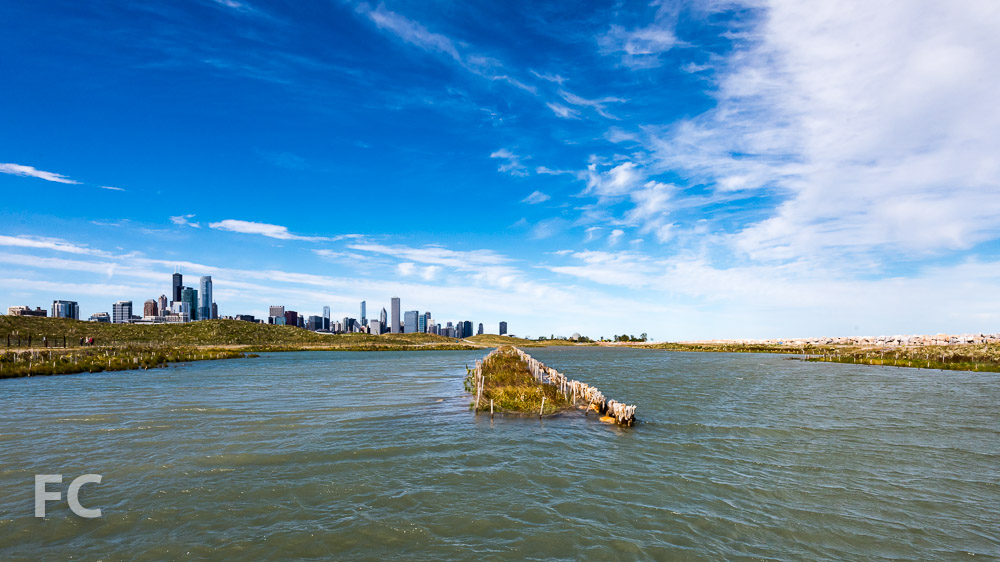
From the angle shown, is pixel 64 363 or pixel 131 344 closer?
pixel 64 363

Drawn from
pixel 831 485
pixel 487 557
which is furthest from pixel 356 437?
pixel 831 485

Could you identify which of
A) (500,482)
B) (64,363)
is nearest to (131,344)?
(64,363)

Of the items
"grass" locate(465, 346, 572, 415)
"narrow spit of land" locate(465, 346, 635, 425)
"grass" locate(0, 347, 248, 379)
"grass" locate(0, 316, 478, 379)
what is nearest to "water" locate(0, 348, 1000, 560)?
"narrow spit of land" locate(465, 346, 635, 425)

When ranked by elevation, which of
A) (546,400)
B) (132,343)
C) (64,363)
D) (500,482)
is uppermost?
(546,400)

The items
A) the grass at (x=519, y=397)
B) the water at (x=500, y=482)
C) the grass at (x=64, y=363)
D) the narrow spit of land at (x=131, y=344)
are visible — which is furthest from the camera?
the narrow spit of land at (x=131, y=344)

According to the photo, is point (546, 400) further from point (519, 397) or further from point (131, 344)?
point (131, 344)

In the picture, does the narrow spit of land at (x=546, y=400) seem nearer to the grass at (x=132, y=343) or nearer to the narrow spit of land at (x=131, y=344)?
the narrow spit of land at (x=131, y=344)

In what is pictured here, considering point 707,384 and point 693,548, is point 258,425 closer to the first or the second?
point 693,548

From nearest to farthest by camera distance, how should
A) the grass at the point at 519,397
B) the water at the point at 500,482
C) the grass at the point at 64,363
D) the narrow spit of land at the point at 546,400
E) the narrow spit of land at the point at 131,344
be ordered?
the water at the point at 500,482
the narrow spit of land at the point at 546,400
the grass at the point at 519,397
the grass at the point at 64,363
the narrow spit of land at the point at 131,344

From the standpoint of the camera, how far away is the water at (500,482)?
11602mm

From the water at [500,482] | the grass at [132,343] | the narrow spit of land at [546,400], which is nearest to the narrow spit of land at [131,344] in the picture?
the grass at [132,343]

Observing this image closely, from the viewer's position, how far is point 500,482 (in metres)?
16.0

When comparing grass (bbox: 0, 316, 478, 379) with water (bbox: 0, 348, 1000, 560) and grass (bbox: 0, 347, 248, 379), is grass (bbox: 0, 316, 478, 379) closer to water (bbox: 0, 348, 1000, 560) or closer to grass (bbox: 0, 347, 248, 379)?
grass (bbox: 0, 347, 248, 379)

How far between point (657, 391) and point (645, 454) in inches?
872
